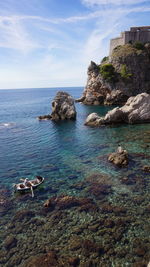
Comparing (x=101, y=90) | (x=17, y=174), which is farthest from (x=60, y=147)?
(x=101, y=90)

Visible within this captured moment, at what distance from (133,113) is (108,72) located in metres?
34.2

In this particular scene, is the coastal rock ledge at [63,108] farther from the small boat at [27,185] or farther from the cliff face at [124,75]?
the small boat at [27,185]

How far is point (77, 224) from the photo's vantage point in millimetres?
15266

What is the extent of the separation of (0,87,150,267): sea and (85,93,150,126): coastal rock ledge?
538 inches

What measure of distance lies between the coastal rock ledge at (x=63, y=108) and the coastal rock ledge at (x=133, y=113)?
35.5ft

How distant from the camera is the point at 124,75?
240 feet

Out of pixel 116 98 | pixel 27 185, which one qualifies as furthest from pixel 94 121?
pixel 27 185

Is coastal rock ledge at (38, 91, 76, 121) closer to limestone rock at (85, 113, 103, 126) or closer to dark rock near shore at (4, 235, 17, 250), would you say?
→ limestone rock at (85, 113, 103, 126)

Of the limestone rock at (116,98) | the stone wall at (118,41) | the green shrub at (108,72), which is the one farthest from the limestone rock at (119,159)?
the stone wall at (118,41)

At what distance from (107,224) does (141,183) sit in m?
7.35

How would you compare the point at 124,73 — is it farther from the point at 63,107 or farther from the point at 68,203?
the point at 68,203

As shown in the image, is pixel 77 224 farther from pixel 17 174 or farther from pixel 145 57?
pixel 145 57

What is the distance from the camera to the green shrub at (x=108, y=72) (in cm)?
7359

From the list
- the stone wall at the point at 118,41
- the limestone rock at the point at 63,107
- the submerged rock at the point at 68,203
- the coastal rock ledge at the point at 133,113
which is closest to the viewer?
the submerged rock at the point at 68,203
